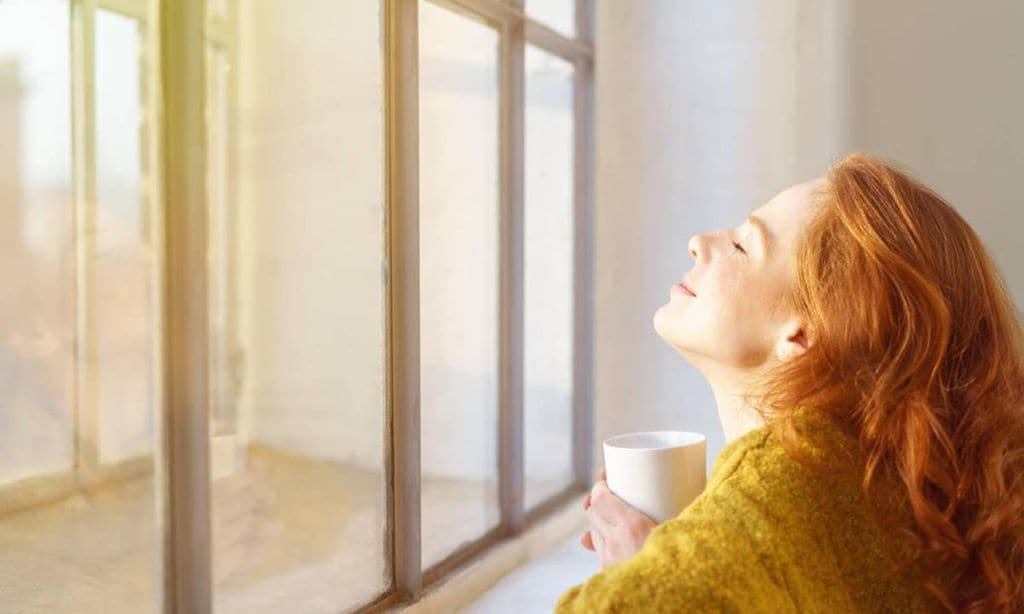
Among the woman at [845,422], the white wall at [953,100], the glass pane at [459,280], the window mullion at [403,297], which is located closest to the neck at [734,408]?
the woman at [845,422]

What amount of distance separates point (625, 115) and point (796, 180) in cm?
37

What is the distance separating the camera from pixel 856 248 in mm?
1046

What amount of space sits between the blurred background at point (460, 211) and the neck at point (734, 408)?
613mm

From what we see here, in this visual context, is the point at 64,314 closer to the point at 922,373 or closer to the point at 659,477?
the point at 659,477

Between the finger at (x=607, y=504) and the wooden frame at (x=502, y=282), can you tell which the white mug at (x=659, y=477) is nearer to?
the finger at (x=607, y=504)

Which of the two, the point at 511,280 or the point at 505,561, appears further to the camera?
the point at 511,280

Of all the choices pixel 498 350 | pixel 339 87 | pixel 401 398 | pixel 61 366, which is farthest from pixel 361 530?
pixel 339 87

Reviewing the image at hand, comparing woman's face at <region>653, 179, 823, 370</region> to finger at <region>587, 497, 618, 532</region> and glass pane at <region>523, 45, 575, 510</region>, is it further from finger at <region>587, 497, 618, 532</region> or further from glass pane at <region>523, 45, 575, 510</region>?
glass pane at <region>523, 45, 575, 510</region>

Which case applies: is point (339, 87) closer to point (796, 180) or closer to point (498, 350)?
point (498, 350)

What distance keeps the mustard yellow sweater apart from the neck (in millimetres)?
135

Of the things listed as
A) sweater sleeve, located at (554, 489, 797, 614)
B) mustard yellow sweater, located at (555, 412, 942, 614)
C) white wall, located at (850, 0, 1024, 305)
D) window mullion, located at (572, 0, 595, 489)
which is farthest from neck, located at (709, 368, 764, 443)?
window mullion, located at (572, 0, 595, 489)

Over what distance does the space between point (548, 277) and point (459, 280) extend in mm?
351

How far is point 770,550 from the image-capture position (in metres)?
0.88

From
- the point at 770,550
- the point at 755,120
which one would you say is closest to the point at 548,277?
the point at 755,120
